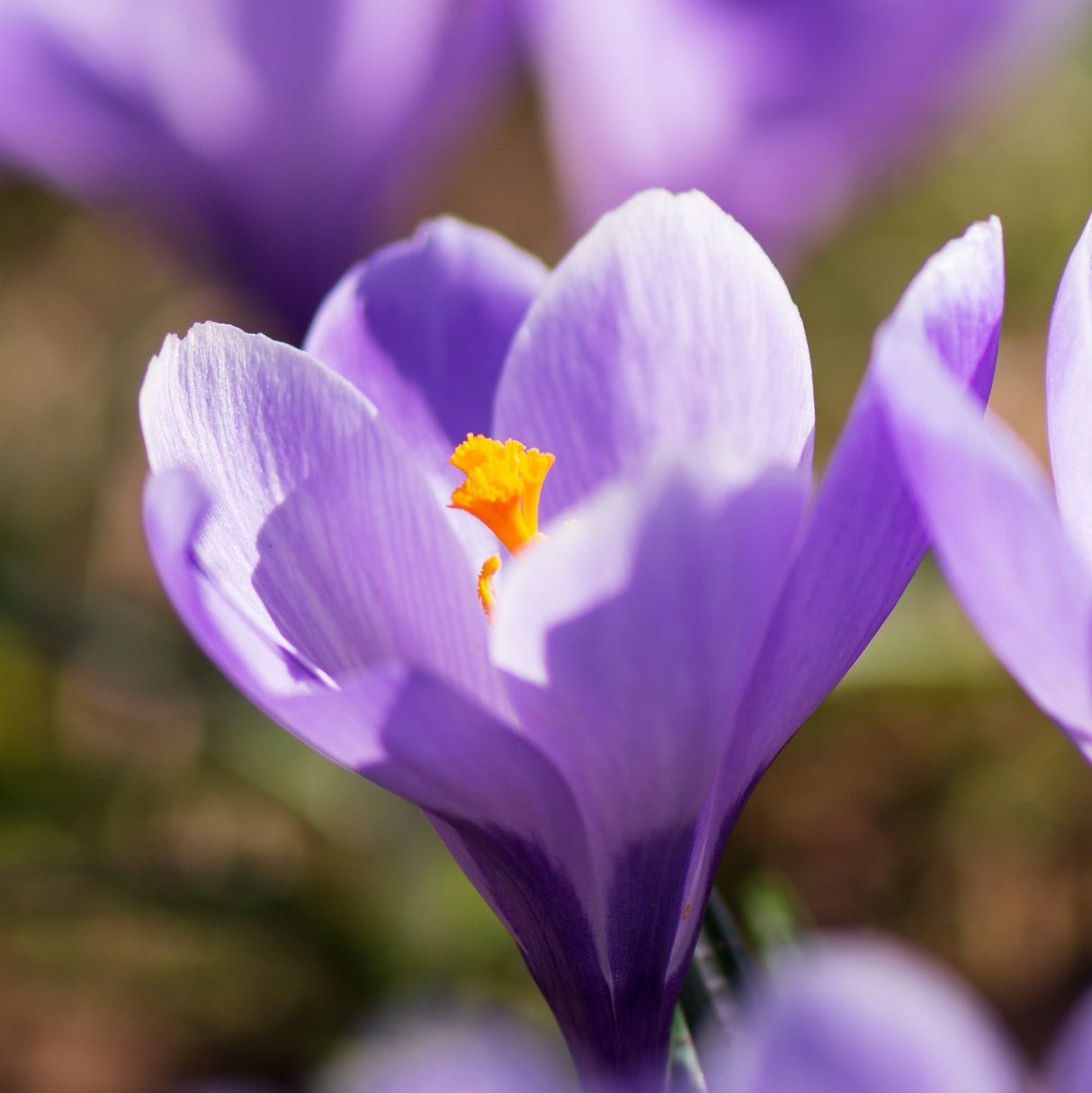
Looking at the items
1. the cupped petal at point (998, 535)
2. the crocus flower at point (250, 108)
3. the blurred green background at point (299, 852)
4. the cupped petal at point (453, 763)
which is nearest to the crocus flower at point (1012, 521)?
the cupped petal at point (998, 535)

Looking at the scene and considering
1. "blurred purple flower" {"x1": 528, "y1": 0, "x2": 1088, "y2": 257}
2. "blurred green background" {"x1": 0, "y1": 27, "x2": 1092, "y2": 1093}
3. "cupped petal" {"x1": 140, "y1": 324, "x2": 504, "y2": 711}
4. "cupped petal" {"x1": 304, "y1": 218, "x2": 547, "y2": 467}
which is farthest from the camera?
"blurred purple flower" {"x1": 528, "y1": 0, "x2": 1088, "y2": 257}

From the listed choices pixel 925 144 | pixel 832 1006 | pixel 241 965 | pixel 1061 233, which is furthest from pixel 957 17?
pixel 832 1006

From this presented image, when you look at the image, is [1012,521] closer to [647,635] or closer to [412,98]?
[647,635]

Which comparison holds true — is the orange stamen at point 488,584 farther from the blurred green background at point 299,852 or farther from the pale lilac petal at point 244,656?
the blurred green background at point 299,852

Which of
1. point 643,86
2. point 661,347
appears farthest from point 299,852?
point 661,347

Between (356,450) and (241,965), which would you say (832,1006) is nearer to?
(356,450)

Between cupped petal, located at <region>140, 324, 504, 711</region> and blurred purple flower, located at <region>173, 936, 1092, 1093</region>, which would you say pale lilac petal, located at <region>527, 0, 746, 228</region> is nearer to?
cupped petal, located at <region>140, 324, 504, 711</region>

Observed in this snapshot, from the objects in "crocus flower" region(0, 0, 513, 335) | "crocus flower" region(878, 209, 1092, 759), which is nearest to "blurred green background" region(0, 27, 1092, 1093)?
"crocus flower" region(0, 0, 513, 335)
